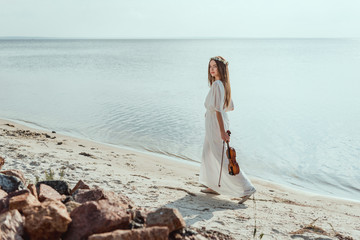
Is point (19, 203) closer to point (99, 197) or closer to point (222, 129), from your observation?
point (99, 197)

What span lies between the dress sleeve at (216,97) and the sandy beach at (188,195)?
50.6 inches

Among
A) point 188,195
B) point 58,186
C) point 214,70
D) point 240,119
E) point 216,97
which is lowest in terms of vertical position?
point 240,119

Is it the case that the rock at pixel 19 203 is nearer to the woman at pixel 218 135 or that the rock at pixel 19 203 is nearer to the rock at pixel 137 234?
the rock at pixel 137 234

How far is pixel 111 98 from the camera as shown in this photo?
18109mm

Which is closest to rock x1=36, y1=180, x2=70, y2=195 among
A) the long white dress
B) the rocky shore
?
the rocky shore

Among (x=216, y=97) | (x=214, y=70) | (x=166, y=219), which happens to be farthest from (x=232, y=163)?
(x=166, y=219)

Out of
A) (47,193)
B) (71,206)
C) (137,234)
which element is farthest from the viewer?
(47,193)

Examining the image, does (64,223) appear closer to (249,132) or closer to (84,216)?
(84,216)

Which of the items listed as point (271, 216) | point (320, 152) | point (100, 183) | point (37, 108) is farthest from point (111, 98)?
point (271, 216)

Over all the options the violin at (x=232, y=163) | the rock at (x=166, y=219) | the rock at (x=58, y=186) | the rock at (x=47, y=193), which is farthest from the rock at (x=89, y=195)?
the violin at (x=232, y=163)

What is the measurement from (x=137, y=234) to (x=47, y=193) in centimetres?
146

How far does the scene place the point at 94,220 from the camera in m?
3.29

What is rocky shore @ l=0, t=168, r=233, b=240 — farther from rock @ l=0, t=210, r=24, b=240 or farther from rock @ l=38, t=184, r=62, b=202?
rock @ l=38, t=184, r=62, b=202

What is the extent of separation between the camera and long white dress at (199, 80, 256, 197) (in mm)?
5609
